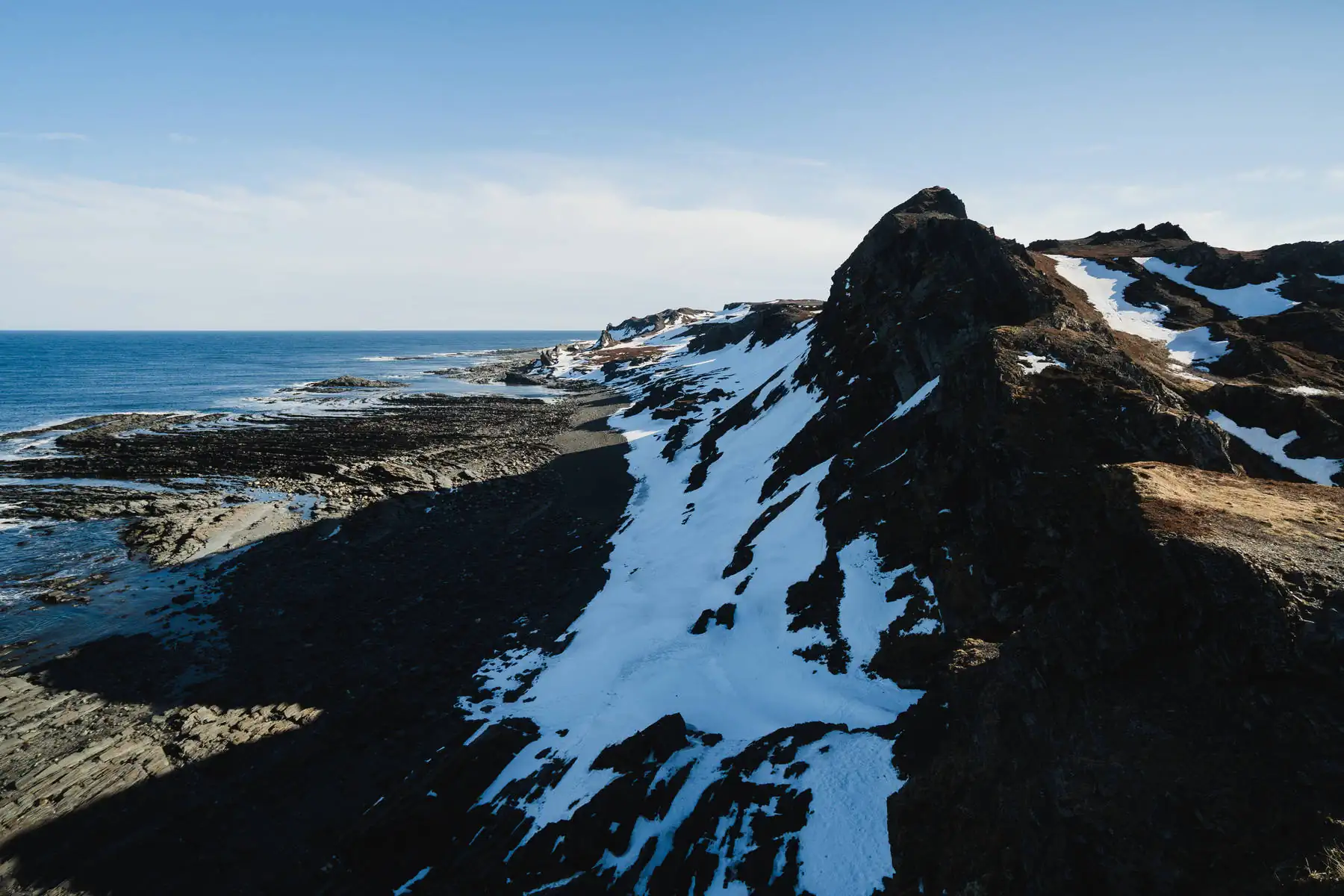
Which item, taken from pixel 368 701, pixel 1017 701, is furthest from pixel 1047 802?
pixel 368 701

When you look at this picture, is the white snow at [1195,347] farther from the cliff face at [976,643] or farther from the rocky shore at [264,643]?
the rocky shore at [264,643]

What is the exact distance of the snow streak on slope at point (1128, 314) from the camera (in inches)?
1351

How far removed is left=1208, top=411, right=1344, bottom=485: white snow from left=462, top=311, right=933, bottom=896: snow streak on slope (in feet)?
49.5

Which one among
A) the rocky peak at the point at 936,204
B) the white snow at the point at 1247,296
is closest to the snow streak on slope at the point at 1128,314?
the white snow at the point at 1247,296

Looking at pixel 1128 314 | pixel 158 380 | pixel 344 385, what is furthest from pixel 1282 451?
pixel 158 380

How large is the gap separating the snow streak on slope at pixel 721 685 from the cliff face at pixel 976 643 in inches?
4.6

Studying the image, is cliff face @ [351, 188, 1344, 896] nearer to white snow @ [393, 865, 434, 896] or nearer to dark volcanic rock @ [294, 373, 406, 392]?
white snow @ [393, 865, 434, 896]

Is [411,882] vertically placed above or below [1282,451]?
below

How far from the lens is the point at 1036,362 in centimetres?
2328

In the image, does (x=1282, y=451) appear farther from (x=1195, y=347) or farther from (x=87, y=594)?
(x=87, y=594)

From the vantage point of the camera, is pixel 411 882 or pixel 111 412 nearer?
pixel 411 882

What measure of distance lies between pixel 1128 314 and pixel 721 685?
37.7m

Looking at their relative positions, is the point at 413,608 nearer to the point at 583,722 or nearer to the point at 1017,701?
the point at 583,722

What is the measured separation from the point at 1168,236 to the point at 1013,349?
2367 inches
